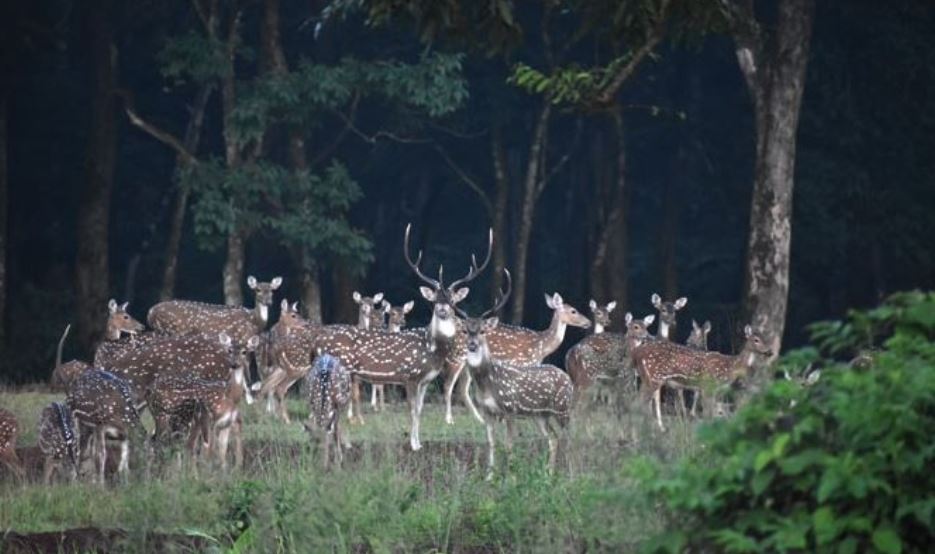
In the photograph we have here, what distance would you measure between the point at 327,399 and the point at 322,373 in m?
0.20

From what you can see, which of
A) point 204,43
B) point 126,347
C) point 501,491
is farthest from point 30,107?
point 501,491

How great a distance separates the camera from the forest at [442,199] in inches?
490

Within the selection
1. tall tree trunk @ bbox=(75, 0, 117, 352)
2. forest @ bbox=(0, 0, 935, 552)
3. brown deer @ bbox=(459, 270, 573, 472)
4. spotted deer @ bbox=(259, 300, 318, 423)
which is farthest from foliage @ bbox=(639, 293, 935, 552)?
tall tree trunk @ bbox=(75, 0, 117, 352)

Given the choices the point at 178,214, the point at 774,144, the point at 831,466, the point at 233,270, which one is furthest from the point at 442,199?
the point at 831,466

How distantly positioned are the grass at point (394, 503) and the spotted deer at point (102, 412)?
771 millimetres

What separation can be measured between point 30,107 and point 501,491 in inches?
900

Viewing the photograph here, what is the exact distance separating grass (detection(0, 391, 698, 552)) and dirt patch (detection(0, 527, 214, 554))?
0.09 meters

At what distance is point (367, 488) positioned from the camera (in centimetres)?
1175

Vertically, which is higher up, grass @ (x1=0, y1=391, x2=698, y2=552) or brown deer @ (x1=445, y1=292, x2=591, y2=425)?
brown deer @ (x1=445, y1=292, x2=591, y2=425)

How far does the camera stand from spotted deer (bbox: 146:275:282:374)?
22.6m

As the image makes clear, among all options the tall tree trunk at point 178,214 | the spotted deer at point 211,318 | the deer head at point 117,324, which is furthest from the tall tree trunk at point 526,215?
the deer head at point 117,324

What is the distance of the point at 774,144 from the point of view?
878 inches

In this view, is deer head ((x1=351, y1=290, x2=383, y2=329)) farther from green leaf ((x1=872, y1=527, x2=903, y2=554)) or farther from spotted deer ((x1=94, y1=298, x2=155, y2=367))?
green leaf ((x1=872, y1=527, x2=903, y2=554))

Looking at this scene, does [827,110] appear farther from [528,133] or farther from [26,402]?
[26,402]
